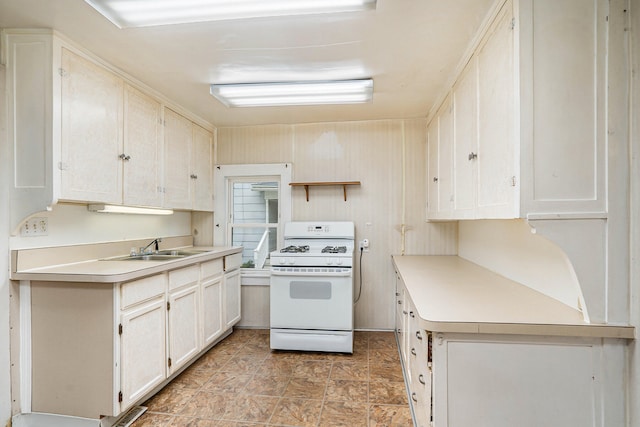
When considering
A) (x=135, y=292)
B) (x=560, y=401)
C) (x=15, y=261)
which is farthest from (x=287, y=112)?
(x=560, y=401)

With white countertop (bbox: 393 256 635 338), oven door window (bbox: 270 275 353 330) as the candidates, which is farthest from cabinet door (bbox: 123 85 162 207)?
white countertop (bbox: 393 256 635 338)

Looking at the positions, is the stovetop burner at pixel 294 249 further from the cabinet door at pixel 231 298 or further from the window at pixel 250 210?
the cabinet door at pixel 231 298

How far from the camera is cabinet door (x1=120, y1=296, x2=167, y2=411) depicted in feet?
6.26

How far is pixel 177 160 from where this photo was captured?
3006 mm

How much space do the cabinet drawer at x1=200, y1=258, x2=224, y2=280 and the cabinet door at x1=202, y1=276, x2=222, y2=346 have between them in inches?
2.2

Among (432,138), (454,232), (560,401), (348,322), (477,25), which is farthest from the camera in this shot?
(454,232)

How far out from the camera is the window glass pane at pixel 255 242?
3.72m

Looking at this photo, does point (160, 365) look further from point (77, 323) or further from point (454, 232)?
point (454, 232)

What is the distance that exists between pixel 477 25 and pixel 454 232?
85.3 inches

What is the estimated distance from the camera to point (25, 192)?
1.79 m

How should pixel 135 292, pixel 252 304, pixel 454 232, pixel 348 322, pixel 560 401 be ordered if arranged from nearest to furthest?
1. pixel 560 401
2. pixel 135 292
3. pixel 348 322
4. pixel 454 232
5. pixel 252 304

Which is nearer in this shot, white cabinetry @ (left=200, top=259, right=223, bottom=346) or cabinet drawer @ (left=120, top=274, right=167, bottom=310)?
cabinet drawer @ (left=120, top=274, right=167, bottom=310)

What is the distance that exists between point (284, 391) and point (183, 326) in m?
0.95

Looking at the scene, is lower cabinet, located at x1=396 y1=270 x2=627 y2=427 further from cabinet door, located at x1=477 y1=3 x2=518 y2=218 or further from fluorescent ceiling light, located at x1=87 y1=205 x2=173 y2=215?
fluorescent ceiling light, located at x1=87 y1=205 x2=173 y2=215
